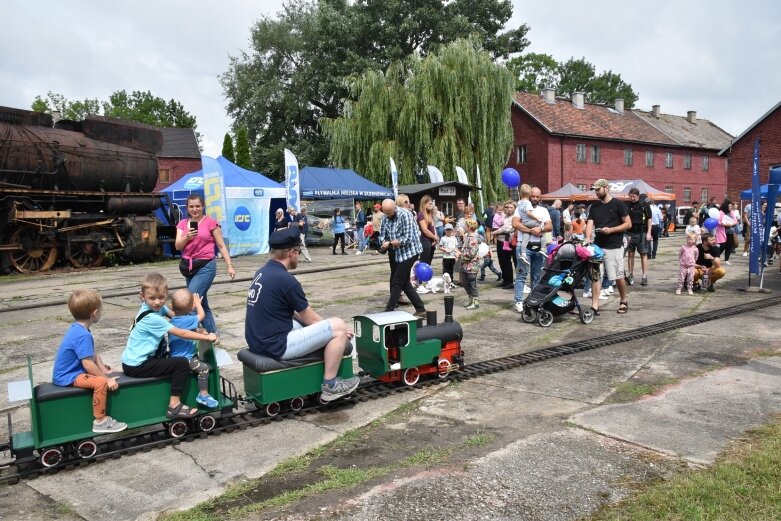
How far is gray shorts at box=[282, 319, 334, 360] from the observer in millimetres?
5124

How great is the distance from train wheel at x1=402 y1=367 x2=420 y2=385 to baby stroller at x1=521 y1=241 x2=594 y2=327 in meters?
3.34

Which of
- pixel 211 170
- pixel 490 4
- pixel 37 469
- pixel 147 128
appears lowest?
pixel 37 469

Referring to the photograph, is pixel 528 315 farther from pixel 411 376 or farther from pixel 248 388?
pixel 248 388

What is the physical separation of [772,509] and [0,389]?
6.65m

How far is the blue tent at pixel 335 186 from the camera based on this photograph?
2502 cm

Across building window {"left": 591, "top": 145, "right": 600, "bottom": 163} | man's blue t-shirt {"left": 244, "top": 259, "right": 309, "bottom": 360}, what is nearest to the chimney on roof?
building window {"left": 591, "top": 145, "right": 600, "bottom": 163}

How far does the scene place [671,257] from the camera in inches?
758

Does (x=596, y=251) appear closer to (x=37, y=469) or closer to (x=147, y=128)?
(x=37, y=469)

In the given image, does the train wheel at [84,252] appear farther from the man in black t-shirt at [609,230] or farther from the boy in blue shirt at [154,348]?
the boy in blue shirt at [154,348]

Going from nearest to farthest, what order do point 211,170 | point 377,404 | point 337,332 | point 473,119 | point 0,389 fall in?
point 337,332
point 377,404
point 0,389
point 211,170
point 473,119

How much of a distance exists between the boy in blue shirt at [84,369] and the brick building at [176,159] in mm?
54163

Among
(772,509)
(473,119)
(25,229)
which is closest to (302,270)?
(25,229)

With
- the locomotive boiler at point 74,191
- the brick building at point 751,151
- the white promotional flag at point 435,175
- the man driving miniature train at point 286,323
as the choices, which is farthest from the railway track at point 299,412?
the brick building at point 751,151

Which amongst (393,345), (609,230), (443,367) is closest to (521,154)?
(609,230)
